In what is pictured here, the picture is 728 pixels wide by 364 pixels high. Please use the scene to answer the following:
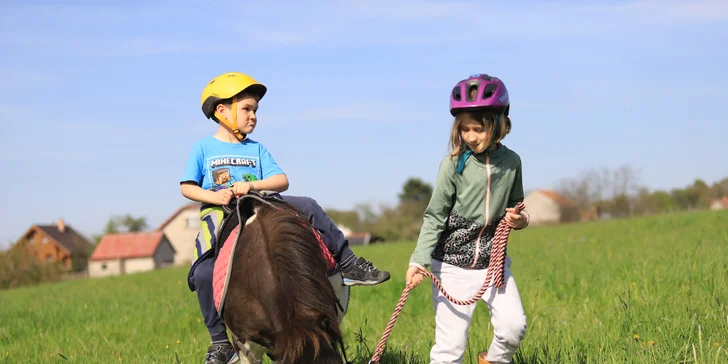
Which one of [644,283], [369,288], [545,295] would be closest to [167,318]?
[369,288]

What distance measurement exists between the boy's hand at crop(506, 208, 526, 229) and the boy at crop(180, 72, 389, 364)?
2.90 feet

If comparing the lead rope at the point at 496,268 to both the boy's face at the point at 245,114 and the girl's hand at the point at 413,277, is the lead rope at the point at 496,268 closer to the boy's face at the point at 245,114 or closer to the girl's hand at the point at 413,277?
the girl's hand at the point at 413,277

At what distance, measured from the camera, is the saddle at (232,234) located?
12.8 feet

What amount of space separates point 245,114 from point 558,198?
8534 cm

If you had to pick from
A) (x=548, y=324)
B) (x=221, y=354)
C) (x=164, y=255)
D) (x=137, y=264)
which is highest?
(x=221, y=354)

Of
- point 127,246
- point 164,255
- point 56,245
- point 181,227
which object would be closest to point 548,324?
point 127,246

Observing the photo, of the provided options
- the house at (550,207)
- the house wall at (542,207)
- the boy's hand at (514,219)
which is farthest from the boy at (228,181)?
the house wall at (542,207)

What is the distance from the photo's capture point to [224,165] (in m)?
4.77

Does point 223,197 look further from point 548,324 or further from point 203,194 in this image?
point 548,324

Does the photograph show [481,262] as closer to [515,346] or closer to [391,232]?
[515,346]

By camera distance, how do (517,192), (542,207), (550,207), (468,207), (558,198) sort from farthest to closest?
(542,207), (550,207), (558,198), (517,192), (468,207)

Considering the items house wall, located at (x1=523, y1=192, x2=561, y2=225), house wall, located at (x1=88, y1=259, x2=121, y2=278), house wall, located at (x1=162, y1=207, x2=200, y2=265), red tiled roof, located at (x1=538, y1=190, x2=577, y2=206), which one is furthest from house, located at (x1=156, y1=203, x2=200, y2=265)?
red tiled roof, located at (x1=538, y1=190, x2=577, y2=206)

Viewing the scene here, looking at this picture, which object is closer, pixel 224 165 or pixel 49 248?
pixel 224 165

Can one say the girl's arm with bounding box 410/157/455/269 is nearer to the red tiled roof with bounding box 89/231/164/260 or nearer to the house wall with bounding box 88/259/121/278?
the red tiled roof with bounding box 89/231/164/260
